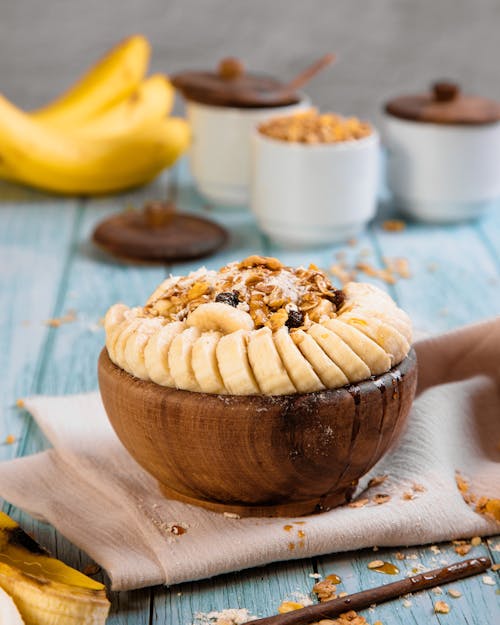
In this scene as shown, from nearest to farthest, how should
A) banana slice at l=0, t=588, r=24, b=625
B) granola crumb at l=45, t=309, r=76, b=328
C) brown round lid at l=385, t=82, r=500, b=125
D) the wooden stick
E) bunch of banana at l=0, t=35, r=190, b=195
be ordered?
banana slice at l=0, t=588, r=24, b=625, the wooden stick, granola crumb at l=45, t=309, r=76, b=328, brown round lid at l=385, t=82, r=500, b=125, bunch of banana at l=0, t=35, r=190, b=195

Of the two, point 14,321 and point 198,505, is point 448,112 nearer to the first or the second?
point 14,321

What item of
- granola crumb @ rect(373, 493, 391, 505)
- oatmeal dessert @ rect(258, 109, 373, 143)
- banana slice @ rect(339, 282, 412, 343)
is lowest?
oatmeal dessert @ rect(258, 109, 373, 143)

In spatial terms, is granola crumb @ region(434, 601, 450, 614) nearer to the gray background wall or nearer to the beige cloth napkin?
the beige cloth napkin

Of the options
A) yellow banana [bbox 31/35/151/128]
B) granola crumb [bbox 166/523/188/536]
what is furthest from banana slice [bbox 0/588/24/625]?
yellow banana [bbox 31/35/151/128]

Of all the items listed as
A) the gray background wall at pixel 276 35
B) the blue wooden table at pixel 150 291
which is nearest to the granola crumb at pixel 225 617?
the blue wooden table at pixel 150 291

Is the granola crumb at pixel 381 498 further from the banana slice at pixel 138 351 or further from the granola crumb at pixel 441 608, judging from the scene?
the banana slice at pixel 138 351

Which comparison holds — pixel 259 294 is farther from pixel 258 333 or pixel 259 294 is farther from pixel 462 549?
pixel 462 549
